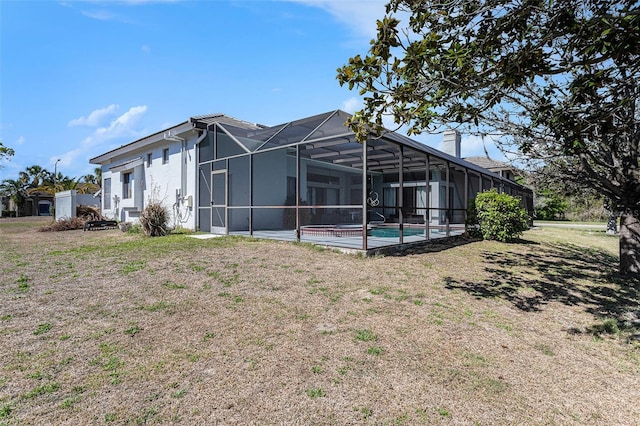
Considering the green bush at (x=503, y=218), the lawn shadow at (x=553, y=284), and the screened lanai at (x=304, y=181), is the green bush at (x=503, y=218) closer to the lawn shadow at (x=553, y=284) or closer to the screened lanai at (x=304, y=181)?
the screened lanai at (x=304, y=181)

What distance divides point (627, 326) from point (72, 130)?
1121 inches

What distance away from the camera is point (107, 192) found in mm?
20531

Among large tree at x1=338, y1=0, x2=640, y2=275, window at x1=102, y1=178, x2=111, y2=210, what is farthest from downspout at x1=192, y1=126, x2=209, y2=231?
window at x1=102, y1=178, x2=111, y2=210

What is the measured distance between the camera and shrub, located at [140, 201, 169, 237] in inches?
438

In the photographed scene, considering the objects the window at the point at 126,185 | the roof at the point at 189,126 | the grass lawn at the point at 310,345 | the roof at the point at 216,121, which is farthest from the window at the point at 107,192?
the grass lawn at the point at 310,345

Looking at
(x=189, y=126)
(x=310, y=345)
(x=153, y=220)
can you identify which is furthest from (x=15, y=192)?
(x=310, y=345)

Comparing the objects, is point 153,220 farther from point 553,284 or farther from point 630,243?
point 630,243

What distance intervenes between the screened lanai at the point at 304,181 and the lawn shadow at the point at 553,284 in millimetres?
2532

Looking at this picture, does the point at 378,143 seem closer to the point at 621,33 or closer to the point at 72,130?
the point at 621,33

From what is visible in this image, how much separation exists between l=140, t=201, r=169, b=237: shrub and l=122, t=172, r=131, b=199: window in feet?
27.9

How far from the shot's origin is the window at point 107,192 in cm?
2022

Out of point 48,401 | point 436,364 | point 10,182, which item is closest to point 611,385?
point 436,364

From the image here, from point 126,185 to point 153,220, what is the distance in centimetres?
939

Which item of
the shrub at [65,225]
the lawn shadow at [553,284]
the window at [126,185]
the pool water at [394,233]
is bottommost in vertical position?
the lawn shadow at [553,284]
